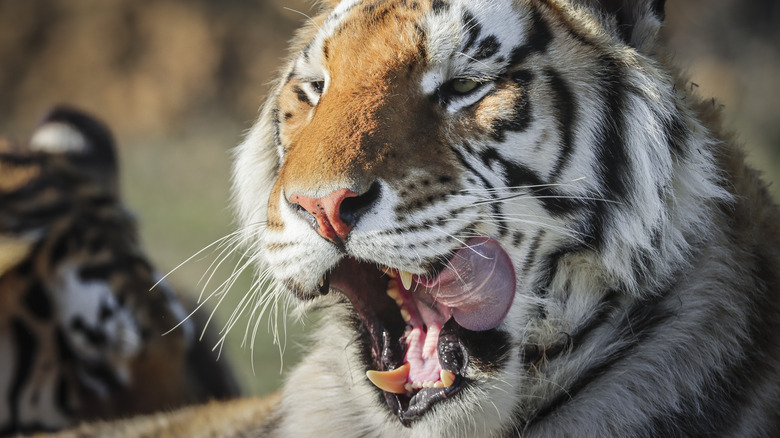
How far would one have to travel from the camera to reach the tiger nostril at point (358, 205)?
4.62 feet

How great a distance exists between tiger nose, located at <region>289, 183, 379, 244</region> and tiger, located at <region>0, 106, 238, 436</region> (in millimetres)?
1359

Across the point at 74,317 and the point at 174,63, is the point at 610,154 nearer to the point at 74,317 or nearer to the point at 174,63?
the point at 74,317

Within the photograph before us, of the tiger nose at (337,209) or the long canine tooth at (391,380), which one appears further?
the long canine tooth at (391,380)

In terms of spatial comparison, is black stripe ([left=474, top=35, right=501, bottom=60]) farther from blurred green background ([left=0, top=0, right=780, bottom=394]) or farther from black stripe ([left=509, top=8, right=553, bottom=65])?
blurred green background ([left=0, top=0, right=780, bottom=394])

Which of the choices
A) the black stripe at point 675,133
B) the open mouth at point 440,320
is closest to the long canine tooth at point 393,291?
the open mouth at point 440,320

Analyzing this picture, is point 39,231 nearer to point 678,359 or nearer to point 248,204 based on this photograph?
point 248,204

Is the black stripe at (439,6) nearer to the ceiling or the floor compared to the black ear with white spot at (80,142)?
nearer to the ceiling

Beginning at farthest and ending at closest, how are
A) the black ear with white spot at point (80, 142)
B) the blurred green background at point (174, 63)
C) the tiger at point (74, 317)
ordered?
the blurred green background at point (174, 63)
the black ear with white spot at point (80, 142)
the tiger at point (74, 317)

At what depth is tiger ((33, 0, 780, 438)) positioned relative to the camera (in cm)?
150

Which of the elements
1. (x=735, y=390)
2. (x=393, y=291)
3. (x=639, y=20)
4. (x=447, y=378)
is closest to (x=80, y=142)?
(x=393, y=291)

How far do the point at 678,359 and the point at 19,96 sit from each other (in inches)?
401

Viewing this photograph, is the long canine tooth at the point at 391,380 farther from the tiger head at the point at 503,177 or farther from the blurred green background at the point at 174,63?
the blurred green background at the point at 174,63

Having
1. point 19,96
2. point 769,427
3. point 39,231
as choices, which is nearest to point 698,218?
point 769,427

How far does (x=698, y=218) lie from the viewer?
158 cm
